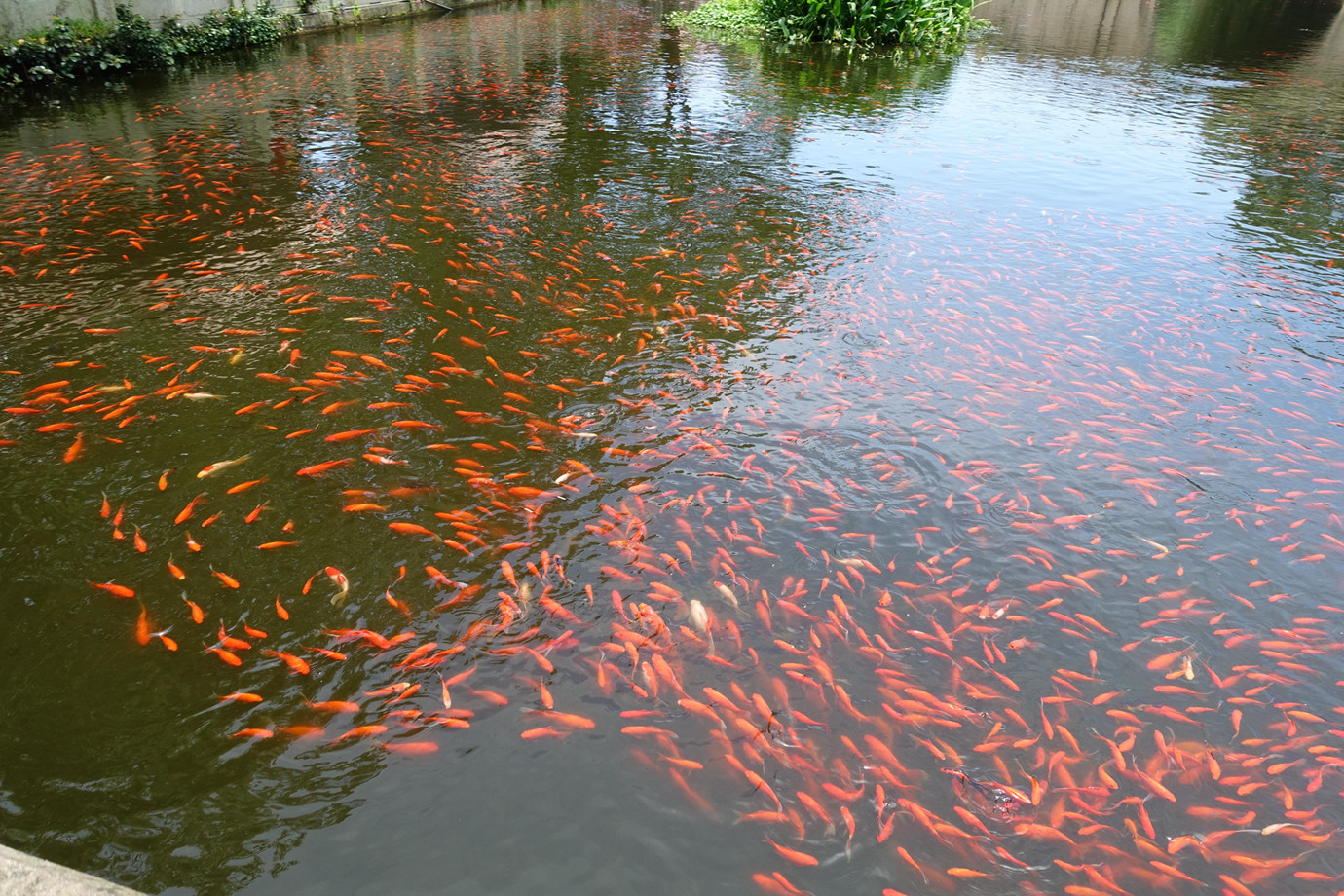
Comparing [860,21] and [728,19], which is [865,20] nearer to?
[860,21]

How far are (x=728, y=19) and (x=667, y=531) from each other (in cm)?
2079

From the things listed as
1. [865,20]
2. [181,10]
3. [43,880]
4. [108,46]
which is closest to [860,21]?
[865,20]

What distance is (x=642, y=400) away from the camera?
498 centimetres

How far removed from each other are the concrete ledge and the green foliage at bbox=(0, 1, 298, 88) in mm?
14570

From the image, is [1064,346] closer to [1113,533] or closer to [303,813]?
[1113,533]

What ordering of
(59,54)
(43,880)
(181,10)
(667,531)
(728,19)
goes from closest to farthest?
(43,880) < (667,531) < (59,54) < (181,10) < (728,19)

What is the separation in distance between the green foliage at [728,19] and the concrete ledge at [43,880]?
21.5 meters

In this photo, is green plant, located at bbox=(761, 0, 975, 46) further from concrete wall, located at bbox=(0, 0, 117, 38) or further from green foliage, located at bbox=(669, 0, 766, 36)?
concrete wall, located at bbox=(0, 0, 117, 38)

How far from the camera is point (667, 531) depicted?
3.93 metres

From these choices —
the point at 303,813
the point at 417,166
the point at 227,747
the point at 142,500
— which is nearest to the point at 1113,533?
the point at 303,813

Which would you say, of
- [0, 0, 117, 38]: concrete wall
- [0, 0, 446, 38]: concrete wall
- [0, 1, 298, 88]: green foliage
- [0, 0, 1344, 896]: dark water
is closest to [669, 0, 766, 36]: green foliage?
[0, 0, 446, 38]: concrete wall

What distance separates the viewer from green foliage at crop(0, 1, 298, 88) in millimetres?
11977

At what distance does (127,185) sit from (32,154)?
213cm

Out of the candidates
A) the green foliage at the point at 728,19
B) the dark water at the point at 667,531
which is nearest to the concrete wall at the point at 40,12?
the dark water at the point at 667,531
